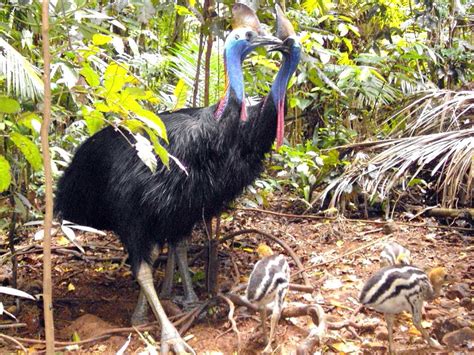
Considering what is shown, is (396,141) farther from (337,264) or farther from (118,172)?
(118,172)

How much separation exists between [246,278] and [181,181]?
957mm

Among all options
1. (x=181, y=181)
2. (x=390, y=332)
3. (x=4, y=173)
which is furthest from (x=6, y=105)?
(x=390, y=332)

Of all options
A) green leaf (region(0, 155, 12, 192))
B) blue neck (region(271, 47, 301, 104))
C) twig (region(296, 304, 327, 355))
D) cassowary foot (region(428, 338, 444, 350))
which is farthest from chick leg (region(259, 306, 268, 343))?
green leaf (region(0, 155, 12, 192))

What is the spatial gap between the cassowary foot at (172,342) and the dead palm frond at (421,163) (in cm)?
155

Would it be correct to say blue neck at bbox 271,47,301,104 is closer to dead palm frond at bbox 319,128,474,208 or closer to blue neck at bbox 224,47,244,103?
blue neck at bbox 224,47,244,103

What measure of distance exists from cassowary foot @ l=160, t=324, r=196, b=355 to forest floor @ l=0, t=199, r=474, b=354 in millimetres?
81

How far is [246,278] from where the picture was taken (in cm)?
352

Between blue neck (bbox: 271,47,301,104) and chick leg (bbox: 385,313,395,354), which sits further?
blue neck (bbox: 271,47,301,104)

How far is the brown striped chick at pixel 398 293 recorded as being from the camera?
239cm

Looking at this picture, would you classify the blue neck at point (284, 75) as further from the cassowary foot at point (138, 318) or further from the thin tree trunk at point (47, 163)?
the thin tree trunk at point (47, 163)

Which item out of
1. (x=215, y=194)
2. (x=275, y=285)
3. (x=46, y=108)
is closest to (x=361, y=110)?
(x=215, y=194)

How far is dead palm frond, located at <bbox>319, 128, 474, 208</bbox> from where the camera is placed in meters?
3.38

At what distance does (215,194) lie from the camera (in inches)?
113

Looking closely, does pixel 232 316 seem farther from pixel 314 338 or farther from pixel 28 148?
pixel 28 148
